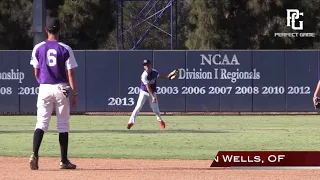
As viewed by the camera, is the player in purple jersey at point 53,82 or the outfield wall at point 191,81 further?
the outfield wall at point 191,81

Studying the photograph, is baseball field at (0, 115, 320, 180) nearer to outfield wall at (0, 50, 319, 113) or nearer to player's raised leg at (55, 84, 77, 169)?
player's raised leg at (55, 84, 77, 169)

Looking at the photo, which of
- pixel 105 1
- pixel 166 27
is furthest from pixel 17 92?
pixel 166 27

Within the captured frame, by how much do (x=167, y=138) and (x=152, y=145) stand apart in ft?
6.04

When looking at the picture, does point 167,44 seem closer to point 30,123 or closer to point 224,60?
point 224,60

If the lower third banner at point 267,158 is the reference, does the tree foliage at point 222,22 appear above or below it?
above

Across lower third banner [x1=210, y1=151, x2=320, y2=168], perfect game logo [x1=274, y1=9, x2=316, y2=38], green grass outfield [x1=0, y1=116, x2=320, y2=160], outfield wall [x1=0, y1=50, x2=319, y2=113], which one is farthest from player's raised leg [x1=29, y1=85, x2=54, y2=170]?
perfect game logo [x1=274, y1=9, x2=316, y2=38]

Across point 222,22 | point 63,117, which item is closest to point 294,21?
point 222,22

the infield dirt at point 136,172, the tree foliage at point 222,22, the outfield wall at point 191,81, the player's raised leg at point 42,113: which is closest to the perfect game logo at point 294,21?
the tree foliage at point 222,22

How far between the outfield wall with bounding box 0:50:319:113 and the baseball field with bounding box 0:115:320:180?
2770 mm

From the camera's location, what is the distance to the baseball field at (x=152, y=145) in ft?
36.2

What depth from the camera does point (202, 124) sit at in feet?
79.3

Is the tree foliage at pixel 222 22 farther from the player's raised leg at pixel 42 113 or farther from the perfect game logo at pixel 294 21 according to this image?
the player's raised leg at pixel 42 113

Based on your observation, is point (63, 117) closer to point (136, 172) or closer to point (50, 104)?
point (50, 104)

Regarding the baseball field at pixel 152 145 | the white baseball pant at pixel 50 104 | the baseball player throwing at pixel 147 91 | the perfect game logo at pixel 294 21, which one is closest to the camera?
the baseball field at pixel 152 145
